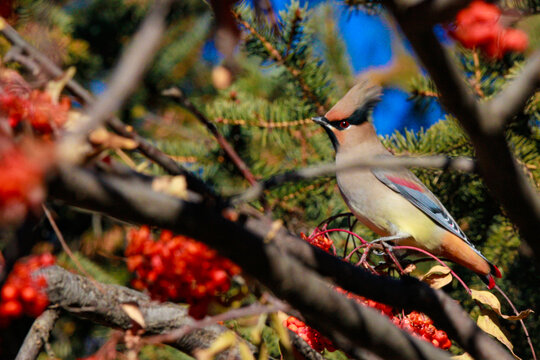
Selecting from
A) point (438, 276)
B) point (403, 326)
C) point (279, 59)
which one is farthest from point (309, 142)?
point (403, 326)

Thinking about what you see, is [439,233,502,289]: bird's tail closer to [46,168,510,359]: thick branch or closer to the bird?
the bird

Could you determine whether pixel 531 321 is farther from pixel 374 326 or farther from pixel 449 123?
pixel 374 326

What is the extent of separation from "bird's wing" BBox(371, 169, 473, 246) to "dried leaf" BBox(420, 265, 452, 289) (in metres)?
0.64

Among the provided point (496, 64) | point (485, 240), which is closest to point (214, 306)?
point (485, 240)

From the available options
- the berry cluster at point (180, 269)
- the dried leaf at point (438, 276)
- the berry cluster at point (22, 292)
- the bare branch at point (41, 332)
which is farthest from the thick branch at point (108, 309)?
the dried leaf at point (438, 276)

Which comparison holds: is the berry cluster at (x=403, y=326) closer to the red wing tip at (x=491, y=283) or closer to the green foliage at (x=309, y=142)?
the green foliage at (x=309, y=142)

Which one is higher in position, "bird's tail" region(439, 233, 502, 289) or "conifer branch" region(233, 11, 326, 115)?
"conifer branch" region(233, 11, 326, 115)

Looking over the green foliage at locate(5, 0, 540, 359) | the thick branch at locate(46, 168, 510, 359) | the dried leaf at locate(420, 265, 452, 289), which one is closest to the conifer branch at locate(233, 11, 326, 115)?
the green foliage at locate(5, 0, 540, 359)

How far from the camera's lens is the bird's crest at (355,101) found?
254 cm

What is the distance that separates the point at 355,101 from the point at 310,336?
1282 mm

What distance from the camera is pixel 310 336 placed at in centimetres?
164

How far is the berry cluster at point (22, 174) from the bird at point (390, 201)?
5.80 ft

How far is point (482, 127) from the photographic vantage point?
92cm

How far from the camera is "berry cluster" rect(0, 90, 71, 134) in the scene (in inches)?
43.3
